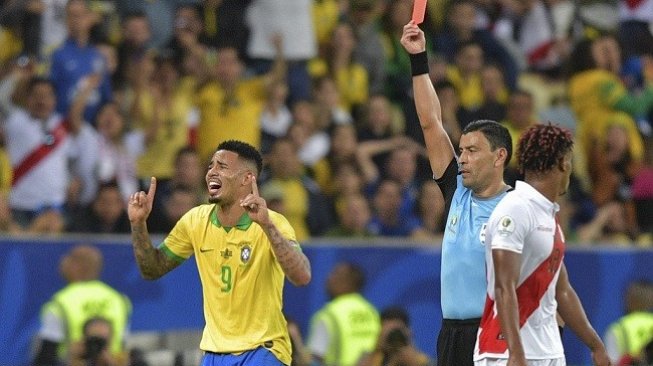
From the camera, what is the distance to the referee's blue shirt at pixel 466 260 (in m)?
8.60

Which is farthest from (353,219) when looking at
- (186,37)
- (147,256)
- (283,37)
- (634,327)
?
(147,256)

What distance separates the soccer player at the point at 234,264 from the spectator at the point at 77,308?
3.71 meters

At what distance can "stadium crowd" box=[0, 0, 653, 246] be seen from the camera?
563 inches

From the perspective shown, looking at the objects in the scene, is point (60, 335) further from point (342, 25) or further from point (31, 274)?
point (342, 25)

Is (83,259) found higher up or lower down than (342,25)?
lower down

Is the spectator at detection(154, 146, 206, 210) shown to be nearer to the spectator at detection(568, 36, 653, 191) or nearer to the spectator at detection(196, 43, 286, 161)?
the spectator at detection(196, 43, 286, 161)

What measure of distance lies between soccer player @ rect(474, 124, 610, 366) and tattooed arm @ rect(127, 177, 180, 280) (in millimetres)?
2039

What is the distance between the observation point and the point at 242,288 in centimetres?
892

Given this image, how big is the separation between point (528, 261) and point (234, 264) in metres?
1.91

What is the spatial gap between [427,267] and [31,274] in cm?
373

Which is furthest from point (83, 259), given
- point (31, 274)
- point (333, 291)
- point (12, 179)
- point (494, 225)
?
point (494, 225)

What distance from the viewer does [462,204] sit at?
28.8 feet

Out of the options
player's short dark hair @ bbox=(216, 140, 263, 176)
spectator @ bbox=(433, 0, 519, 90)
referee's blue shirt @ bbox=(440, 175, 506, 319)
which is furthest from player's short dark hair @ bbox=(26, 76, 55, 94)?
referee's blue shirt @ bbox=(440, 175, 506, 319)

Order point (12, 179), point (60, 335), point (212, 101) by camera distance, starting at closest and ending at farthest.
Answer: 1. point (60, 335)
2. point (12, 179)
3. point (212, 101)
